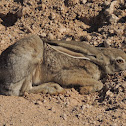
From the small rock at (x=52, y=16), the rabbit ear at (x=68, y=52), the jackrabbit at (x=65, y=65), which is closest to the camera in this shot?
the jackrabbit at (x=65, y=65)

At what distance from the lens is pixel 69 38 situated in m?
6.48

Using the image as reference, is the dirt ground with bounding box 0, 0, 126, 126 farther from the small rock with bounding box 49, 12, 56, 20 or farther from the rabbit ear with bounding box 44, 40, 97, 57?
the rabbit ear with bounding box 44, 40, 97, 57

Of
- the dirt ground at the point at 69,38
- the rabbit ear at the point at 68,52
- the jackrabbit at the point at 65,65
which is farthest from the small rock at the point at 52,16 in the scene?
the rabbit ear at the point at 68,52

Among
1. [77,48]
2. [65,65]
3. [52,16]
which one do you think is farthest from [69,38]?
[65,65]

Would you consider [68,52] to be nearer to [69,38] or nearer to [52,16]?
[69,38]

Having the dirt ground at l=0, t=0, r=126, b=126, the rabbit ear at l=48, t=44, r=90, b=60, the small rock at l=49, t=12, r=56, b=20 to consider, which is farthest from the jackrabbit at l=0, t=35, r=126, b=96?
the small rock at l=49, t=12, r=56, b=20

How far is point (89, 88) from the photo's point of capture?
5270mm

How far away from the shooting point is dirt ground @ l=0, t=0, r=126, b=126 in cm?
415

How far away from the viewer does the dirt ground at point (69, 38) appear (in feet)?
13.6

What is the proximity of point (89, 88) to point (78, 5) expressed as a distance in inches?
104

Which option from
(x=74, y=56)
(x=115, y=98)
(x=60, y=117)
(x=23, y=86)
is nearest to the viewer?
(x=60, y=117)

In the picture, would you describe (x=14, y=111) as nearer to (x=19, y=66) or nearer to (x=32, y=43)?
(x=19, y=66)

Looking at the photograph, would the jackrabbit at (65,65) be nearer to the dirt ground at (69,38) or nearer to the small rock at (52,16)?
the dirt ground at (69,38)

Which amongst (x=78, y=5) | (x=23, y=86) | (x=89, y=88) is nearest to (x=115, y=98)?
(x=89, y=88)
